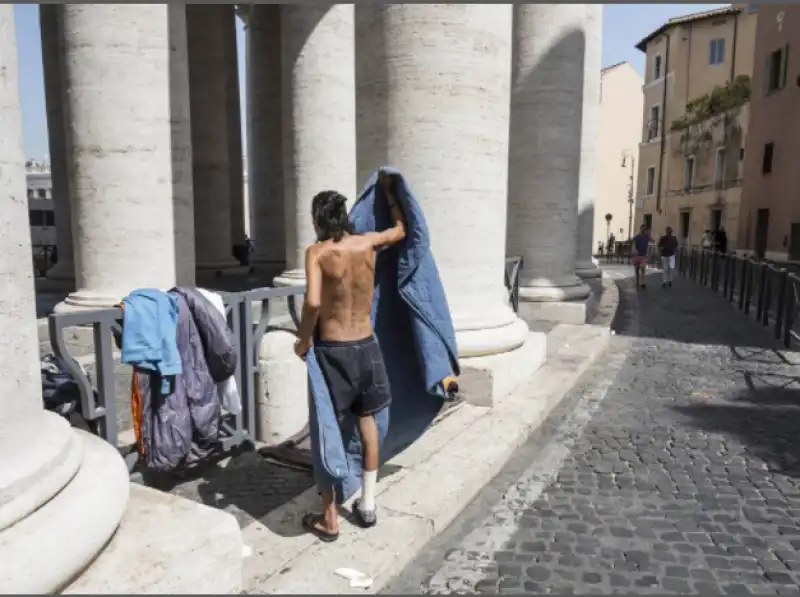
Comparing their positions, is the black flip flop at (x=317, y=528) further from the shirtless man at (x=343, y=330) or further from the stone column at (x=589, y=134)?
the stone column at (x=589, y=134)

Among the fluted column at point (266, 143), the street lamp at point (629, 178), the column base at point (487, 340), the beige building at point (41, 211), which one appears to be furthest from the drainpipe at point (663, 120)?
the column base at point (487, 340)

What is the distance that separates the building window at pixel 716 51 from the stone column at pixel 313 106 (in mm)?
36119

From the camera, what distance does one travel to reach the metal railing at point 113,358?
11.8ft

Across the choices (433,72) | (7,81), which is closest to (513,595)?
(7,81)

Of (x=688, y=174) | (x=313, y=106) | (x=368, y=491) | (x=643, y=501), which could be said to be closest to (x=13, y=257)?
(x=368, y=491)

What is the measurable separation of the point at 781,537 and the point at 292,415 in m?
3.38

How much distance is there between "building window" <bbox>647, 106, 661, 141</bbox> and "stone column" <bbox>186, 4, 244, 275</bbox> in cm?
3513

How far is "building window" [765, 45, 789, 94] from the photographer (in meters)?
28.2

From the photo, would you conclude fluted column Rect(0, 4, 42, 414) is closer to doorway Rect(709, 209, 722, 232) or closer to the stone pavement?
the stone pavement

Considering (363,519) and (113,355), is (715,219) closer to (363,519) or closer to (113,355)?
(113,355)

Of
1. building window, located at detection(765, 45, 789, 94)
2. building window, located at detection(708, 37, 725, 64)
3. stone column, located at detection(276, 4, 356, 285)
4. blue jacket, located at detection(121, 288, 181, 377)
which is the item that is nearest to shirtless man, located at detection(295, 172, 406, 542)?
blue jacket, located at detection(121, 288, 181, 377)

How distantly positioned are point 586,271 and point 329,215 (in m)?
11.3

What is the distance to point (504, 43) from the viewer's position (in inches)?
249

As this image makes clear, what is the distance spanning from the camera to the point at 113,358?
4262 millimetres
